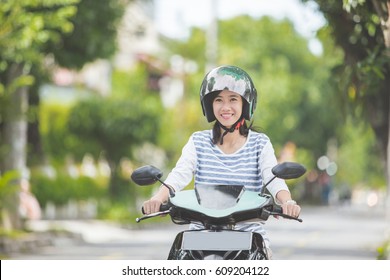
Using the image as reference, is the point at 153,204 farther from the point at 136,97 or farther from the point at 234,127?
the point at 136,97

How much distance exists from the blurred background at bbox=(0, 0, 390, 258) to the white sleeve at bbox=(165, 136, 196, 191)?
0.55 m

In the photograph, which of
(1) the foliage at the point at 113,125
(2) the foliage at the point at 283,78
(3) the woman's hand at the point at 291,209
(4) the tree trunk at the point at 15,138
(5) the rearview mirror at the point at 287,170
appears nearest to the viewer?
(5) the rearview mirror at the point at 287,170

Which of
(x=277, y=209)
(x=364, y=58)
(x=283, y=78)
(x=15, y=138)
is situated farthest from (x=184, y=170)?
(x=283, y=78)

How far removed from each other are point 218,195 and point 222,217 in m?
0.11

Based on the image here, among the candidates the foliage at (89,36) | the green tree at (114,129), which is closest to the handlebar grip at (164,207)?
the foliage at (89,36)

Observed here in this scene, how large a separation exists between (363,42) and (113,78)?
4170 centimetres

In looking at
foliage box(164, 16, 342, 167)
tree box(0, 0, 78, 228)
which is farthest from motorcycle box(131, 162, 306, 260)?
foliage box(164, 16, 342, 167)

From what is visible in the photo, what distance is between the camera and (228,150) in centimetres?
441

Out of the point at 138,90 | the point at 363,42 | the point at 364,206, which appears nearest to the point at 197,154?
the point at 363,42

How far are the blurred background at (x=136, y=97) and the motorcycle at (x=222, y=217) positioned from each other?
0.82m

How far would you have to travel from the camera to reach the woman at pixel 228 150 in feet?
14.0

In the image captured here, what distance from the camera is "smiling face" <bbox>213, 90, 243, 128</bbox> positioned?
4324 millimetres

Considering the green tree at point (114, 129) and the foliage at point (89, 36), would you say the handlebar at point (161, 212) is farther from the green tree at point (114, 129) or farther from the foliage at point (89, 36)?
the green tree at point (114, 129)
